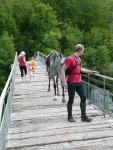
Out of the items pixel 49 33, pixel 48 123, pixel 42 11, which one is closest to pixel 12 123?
pixel 48 123

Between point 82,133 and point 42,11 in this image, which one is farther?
point 42,11

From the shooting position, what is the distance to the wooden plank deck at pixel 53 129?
5.71 m

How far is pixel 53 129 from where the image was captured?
6602mm

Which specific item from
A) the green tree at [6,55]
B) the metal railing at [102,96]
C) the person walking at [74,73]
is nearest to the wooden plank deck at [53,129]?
the metal railing at [102,96]

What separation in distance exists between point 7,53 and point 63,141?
128ft

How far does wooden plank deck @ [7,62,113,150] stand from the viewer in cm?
571

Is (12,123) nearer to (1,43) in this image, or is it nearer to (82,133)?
(82,133)

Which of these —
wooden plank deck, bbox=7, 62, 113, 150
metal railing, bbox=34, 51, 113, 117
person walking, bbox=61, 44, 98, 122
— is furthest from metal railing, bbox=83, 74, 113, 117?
person walking, bbox=61, 44, 98, 122

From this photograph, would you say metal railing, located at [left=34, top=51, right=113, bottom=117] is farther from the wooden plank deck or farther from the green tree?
the green tree

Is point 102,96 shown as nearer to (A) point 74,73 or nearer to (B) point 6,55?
(A) point 74,73

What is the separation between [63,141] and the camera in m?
→ 5.88

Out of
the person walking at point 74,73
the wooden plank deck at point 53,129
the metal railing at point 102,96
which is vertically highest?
the person walking at point 74,73

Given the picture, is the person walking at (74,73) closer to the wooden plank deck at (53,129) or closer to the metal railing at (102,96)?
the wooden plank deck at (53,129)

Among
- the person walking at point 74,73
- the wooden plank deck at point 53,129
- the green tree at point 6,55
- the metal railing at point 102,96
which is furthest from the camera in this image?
the green tree at point 6,55
